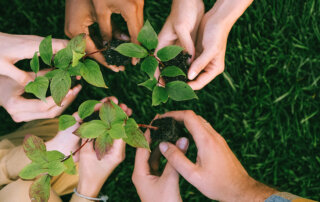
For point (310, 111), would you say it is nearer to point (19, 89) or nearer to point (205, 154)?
point (205, 154)

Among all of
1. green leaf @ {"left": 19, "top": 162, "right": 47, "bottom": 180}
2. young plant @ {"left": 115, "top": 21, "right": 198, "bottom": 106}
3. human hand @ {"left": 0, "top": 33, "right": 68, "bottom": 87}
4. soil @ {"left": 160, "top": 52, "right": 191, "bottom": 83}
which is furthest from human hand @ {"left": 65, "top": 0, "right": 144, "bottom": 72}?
green leaf @ {"left": 19, "top": 162, "right": 47, "bottom": 180}

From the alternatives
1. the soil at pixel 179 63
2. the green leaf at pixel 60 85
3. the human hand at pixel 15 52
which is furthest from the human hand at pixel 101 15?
the green leaf at pixel 60 85

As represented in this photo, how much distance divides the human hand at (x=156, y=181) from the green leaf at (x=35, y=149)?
489 millimetres

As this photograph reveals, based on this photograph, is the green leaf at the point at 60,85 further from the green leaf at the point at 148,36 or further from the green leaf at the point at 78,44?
the green leaf at the point at 148,36

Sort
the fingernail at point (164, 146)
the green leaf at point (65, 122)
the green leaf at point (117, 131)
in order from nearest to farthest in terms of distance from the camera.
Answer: the green leaf at point (117, 131) < the green leaf at point (65, 122) < the fingernail at point (164, 146)

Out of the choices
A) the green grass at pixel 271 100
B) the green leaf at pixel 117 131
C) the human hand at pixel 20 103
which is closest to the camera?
the green leaf at pixel 117 131

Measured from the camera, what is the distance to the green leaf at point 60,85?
81 cm

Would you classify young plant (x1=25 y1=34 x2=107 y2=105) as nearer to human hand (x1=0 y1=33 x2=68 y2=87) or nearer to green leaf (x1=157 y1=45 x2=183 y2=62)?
green leaf (x1=157 y1=45 x2=183 y2=62)

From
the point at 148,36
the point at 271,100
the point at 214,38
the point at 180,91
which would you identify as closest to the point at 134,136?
the point at 180,91

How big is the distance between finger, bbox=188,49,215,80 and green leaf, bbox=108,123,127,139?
390 mm

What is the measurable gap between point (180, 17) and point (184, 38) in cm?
12

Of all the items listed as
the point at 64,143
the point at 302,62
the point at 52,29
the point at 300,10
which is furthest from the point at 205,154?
the point at 52,29

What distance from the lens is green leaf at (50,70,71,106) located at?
2.67 feet

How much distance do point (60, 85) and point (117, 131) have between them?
21cm
